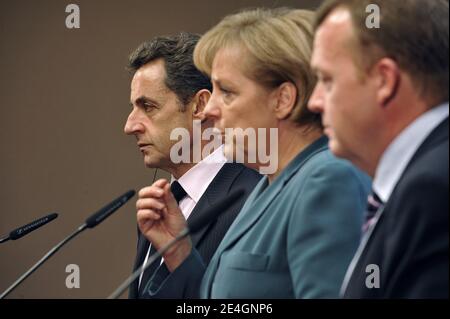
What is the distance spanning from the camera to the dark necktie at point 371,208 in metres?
1.45

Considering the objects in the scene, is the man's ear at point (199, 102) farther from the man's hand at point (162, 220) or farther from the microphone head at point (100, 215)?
the microphone head at point (100, 215)

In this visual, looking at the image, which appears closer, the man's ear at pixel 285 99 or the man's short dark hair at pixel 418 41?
the man's short dark hair at pixel 418 41

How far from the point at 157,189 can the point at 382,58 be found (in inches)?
33.8

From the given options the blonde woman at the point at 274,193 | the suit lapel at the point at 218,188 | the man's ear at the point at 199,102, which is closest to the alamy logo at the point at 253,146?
the blonde woman at the point at 274,193

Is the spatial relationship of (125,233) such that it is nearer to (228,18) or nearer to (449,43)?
(228,18)

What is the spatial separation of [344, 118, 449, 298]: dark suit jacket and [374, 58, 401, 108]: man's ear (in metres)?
0.10

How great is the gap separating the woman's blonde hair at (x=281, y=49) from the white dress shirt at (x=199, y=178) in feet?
2.07

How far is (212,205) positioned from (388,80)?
89 centimetres

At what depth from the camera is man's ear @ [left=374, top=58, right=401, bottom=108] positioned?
1379 mm

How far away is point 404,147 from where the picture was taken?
1364 millimetres

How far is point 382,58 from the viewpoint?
4.56ft

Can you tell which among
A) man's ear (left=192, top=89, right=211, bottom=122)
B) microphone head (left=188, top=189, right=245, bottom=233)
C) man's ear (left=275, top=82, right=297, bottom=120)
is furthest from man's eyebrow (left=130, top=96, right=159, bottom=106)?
microphone head (left=188, top=189, right=245, bottom=233)

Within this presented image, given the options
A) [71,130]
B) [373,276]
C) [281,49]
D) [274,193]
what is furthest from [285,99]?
[71,130]

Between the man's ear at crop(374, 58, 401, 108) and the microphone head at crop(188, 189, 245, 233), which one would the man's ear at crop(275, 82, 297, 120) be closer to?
the microphone head at crop(188, 189, 245, 233)
